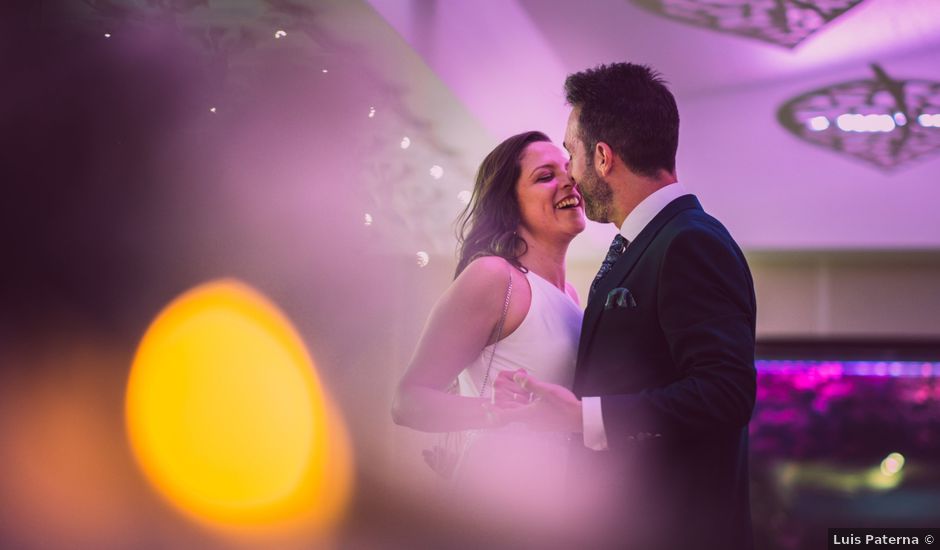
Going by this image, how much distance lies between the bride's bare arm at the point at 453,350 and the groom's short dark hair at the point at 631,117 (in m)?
0.38

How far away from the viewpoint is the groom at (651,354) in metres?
1.42

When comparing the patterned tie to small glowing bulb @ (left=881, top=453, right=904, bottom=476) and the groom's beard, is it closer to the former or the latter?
the groom's beard

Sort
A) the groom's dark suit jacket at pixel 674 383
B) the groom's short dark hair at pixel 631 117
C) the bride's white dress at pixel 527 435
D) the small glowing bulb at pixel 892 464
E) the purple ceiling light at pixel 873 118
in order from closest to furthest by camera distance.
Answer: the groom's dark suit jacket at pixel 674 383, the groom's short dark hair at pixel 631 117, the bride's white dress at pixel 527 435, the purple ceiling light at pixel 873 118, the small glowing bulb at pixel 892 464

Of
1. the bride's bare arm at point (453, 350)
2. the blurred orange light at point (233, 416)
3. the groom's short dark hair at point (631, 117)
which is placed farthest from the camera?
the blurred orange light at point (233, 416)

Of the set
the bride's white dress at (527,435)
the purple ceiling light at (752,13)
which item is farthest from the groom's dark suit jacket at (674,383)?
the purple ceiling light at (752,13)

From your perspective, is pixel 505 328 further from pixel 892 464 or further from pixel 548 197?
pixel 892 464

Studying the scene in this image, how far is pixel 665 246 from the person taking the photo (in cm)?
147

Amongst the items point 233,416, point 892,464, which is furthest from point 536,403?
point 892,464

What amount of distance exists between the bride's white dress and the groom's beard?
319mm

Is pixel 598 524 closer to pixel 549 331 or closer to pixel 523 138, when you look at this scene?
pixel 549 331

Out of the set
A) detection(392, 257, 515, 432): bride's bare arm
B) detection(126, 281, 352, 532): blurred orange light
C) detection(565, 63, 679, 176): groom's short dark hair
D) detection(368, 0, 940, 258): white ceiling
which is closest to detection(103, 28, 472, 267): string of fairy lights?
detection(368, 0, 940, 258): white ceiling

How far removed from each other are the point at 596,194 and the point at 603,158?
0.07 meters

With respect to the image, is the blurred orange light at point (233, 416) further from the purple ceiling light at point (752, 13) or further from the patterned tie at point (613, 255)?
the purple ceiling light at point (752, 13)

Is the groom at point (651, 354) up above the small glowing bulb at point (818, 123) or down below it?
below
